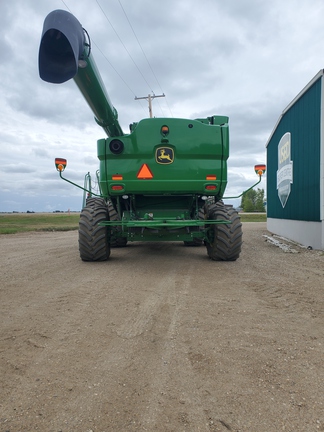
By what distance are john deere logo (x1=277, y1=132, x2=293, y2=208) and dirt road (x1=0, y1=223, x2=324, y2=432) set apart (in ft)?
25.3

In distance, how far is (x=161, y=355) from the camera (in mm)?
2605

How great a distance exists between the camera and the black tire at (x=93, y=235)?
673 centimetres

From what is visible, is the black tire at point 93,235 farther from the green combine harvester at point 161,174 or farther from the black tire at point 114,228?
the black tire at point 114,228

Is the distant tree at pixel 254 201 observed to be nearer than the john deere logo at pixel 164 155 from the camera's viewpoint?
No

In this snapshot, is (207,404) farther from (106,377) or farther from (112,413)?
(106,377)

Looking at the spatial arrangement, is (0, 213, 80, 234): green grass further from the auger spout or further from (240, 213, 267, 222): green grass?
(240, 213, 267, 222): green grass

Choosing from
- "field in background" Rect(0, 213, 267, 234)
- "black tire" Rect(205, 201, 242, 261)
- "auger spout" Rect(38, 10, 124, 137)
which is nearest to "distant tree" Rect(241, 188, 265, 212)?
"field in background" Rect(0, 213, 267, 234)

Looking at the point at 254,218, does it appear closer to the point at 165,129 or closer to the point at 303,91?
the point at 303,91

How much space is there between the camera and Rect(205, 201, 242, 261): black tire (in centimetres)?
684

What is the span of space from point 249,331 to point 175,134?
14.9 feet

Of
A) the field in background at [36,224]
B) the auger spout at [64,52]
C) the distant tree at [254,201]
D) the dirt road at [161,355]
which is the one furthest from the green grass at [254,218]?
the auger spout at [64,52]

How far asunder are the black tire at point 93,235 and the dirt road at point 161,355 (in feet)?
5.37

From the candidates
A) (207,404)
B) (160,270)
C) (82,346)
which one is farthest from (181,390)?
(160,270)

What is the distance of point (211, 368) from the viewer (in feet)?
7.84
